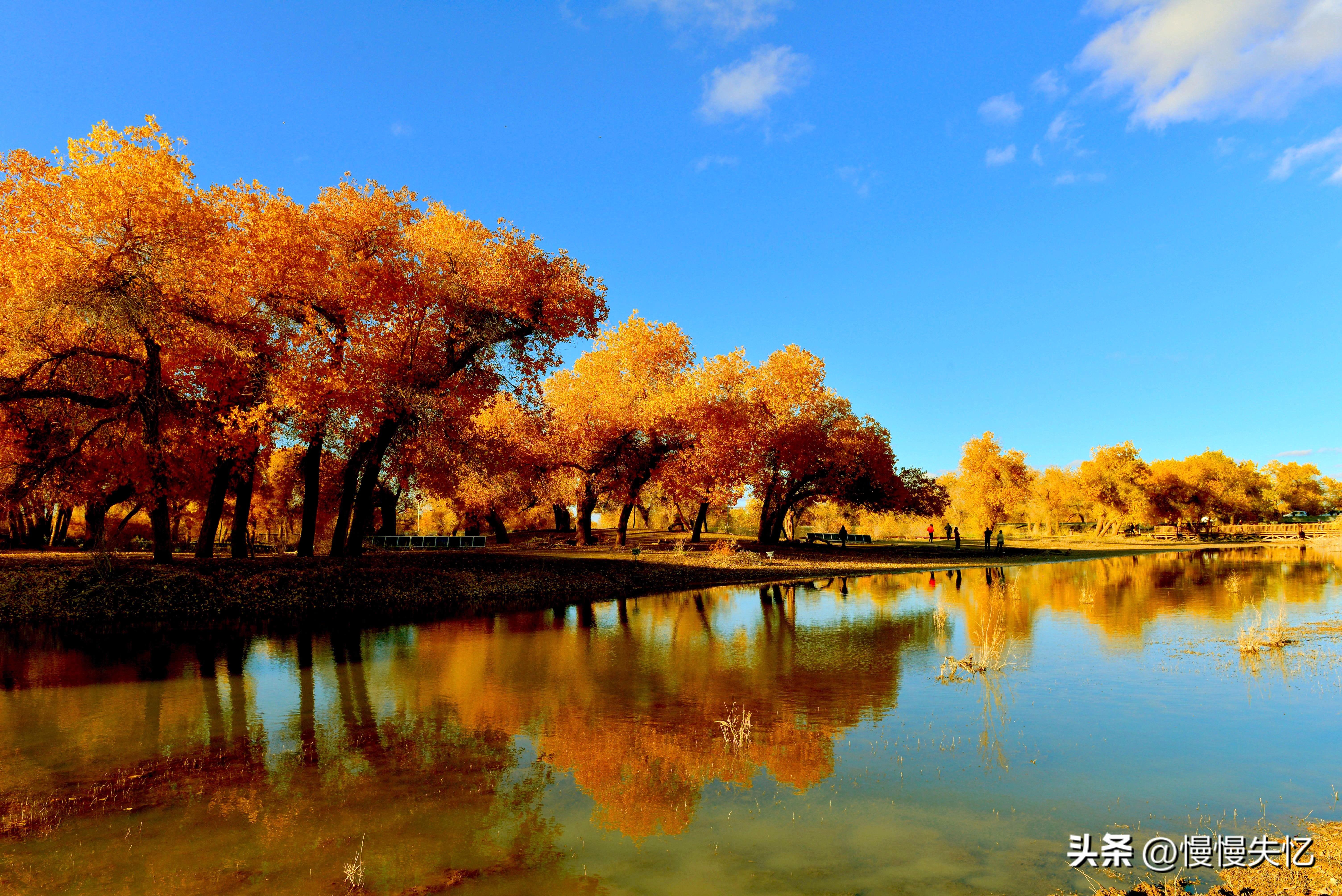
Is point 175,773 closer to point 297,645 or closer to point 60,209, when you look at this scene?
point 297,645

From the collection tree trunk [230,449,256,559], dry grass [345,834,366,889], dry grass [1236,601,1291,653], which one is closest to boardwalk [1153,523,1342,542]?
dry grass [1236,601,1291,653]

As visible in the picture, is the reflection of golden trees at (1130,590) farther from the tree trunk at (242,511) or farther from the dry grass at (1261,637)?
the tree trunk at (242,511)

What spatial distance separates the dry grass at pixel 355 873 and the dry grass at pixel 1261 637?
14756 millimetres

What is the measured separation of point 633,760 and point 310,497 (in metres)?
21.5

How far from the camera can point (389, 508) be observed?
48.1 meters

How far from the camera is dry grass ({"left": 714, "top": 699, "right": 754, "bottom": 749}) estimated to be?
862 centimetres

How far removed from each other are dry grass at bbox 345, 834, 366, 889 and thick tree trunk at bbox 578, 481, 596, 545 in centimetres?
4148

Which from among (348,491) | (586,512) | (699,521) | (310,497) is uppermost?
(348,491)

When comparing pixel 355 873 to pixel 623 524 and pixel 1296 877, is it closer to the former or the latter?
pixel 1296 877

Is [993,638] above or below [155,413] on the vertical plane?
below

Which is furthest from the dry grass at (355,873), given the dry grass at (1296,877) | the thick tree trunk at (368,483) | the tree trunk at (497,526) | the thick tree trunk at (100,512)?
the tree trunk at (497,526)

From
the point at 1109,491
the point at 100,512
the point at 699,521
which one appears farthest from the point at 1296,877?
the point at 1109,491

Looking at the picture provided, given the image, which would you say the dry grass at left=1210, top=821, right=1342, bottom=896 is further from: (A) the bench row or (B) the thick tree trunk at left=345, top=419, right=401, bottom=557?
(A) the bench row

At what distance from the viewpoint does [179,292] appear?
20125 mm
